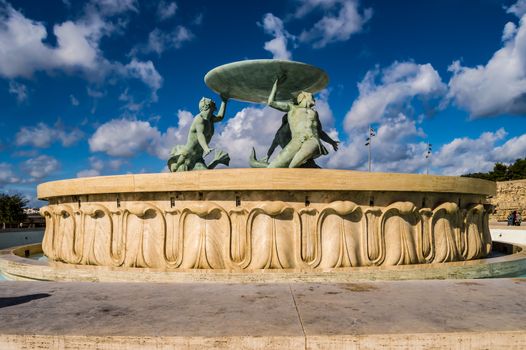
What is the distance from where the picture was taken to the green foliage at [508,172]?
60469mm

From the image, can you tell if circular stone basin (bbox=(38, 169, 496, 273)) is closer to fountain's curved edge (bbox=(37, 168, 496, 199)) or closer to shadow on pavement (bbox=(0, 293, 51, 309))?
fountain's curved edge (bbox=(37, 168, 496, 199))

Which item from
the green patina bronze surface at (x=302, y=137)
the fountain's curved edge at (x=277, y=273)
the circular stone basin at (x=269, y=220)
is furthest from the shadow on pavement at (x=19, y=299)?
the green patina bronze surface at (x=302, y=137)

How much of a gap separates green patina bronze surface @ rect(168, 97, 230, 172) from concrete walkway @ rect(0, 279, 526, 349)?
496 cm

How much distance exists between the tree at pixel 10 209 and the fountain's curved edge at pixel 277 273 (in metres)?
21.2

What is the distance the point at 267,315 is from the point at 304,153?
167 inches

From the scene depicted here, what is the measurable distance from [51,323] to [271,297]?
1.66m

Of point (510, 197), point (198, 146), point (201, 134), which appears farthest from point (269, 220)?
point (510, 197)

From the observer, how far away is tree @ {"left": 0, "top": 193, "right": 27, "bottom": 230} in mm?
24734

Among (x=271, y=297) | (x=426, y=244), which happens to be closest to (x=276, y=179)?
(x=271, y=297)

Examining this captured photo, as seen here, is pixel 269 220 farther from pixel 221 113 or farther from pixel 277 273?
pixel 221 113

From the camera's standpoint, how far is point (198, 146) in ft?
29.9

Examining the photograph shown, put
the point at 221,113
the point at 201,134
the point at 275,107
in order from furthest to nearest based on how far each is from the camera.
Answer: the point at 221,113 < the point at 201,134 < the point at 275,107

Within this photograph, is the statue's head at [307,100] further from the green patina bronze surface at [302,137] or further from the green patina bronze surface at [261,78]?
the green patina bronze surface at [261,78]

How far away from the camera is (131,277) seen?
528 cm
